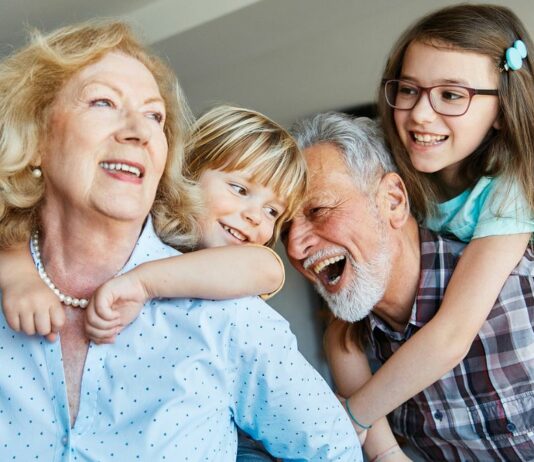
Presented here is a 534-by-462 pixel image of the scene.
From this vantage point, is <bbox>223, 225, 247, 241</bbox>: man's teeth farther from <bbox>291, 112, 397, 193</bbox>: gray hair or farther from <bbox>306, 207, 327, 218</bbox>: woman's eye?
<bbox>291, 112, 397, 193</bbox>: gray hair

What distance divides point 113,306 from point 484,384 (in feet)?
3.43

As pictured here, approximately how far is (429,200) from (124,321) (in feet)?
3.54

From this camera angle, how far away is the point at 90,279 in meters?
1.32

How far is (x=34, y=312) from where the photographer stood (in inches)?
48.6

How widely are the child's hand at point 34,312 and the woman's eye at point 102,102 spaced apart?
34 centimetres

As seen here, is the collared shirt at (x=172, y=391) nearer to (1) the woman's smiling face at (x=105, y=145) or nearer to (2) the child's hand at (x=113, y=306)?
(2) the child's hand at (x=113, y=306)

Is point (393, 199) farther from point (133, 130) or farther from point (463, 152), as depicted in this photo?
point (133, 130)

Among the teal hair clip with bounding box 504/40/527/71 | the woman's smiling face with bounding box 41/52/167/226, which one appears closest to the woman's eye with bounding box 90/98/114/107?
the woman's smiling face with bounding box 41/52/167/226

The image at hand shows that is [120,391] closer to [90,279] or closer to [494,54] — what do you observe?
[90,279]

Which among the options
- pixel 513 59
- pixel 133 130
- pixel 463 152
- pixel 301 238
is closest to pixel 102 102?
pixel 133 130

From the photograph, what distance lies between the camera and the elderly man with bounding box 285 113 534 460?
1829 mm

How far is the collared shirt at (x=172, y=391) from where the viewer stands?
1.21m

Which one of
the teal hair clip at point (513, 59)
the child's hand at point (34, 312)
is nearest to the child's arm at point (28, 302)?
the child's hand at point (34, 312)

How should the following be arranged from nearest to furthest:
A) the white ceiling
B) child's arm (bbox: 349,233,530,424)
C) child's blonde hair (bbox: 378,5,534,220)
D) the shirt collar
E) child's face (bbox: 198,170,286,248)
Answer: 1. the shirt collar
2. child's face (bbox: 198,170,286,248)
3. child's arm (bbox: 349,233,530,424)
4. child's blonde hair (bbox: 378,5,534,220)
5. the white ceiling
